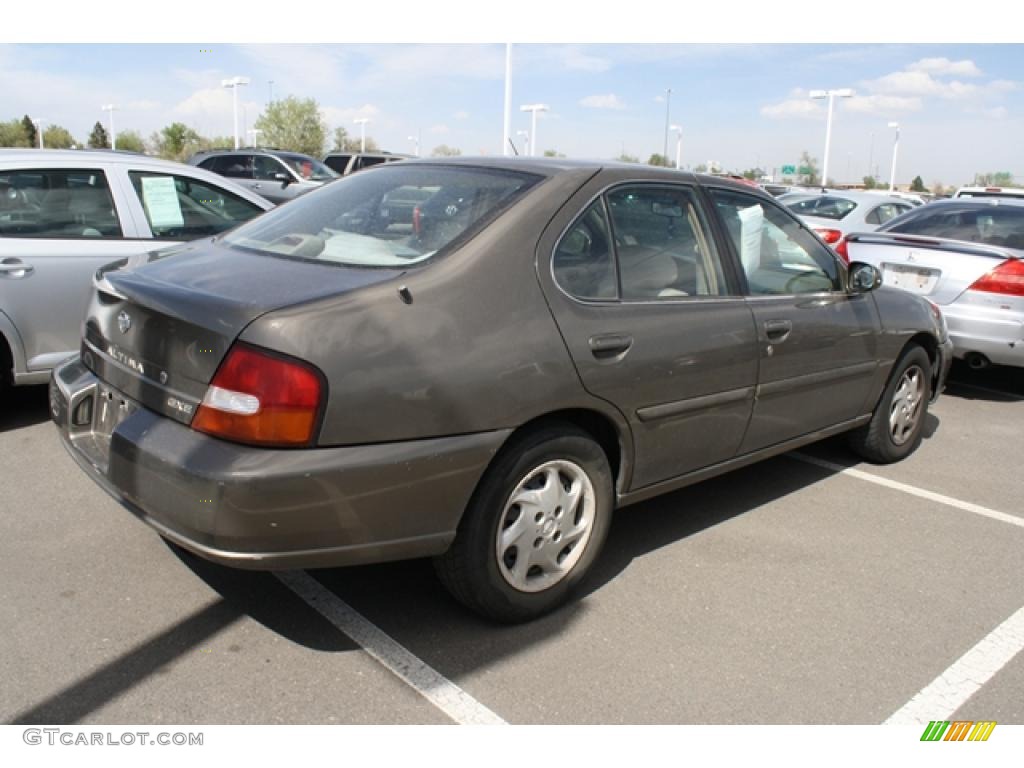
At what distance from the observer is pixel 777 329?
152 inches

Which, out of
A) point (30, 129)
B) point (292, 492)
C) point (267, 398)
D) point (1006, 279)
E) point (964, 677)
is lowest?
point (964, 677)

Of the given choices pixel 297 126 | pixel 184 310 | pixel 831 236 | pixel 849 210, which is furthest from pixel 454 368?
pixel 297 126

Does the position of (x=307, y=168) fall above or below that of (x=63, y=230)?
above

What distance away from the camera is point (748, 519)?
4238 mm

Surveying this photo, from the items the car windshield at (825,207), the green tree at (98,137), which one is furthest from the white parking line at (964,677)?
the green tree at (98,137)

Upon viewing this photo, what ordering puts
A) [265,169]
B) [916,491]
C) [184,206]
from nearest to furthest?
[916,491], [184,206], [265,169]

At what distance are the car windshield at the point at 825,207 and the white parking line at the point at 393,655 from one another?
9787 millimetres

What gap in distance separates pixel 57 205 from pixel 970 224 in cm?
686

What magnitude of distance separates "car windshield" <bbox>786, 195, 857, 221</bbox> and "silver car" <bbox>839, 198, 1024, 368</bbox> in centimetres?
441

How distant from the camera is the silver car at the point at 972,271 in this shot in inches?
248

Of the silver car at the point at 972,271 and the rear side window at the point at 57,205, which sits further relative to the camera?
the silver car at the point at 972,271

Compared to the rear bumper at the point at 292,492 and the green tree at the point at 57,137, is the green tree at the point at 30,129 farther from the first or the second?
the rear bumper at the point at 292,492

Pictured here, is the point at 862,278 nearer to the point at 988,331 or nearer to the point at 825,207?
the point at 988,331

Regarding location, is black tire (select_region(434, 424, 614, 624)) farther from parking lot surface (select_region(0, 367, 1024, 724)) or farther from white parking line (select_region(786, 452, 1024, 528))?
white parking line (select_region(786, 452, 1024, 528))
